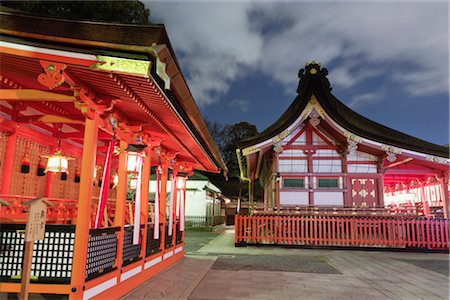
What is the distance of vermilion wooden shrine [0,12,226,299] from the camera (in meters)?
4.00

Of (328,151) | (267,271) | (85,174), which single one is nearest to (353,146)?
(328,151)

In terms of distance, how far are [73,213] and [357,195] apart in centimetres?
1309

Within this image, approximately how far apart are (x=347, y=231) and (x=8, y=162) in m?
12.5

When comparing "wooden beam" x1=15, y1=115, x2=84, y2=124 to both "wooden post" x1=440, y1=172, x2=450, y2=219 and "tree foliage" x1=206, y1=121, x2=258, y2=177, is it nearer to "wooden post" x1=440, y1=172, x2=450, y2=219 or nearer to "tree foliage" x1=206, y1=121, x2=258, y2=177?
"wooden post" x1=440, y1=172, x2=450, y2=219

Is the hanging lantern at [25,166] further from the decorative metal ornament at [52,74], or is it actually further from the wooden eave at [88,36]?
the wooden eave at [88,36]

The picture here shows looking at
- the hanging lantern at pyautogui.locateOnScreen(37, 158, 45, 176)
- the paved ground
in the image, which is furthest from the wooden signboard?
the hanging lantern at pyautogui.locateOnScreen(37, 158, 45, 176)

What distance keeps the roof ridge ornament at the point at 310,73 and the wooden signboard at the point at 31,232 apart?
1465 centimetres

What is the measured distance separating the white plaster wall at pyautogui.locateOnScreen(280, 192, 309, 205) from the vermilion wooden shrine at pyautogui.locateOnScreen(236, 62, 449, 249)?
4cm

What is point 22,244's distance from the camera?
480cm

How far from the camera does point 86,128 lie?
4961 mm

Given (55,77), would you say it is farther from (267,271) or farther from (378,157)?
(378,157)

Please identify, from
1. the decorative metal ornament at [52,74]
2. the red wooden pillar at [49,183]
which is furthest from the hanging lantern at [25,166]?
the decorative metal ornament at [52,74]

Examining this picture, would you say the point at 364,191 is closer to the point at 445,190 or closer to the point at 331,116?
the point at 331,116

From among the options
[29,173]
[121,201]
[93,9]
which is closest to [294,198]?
[121,201]
